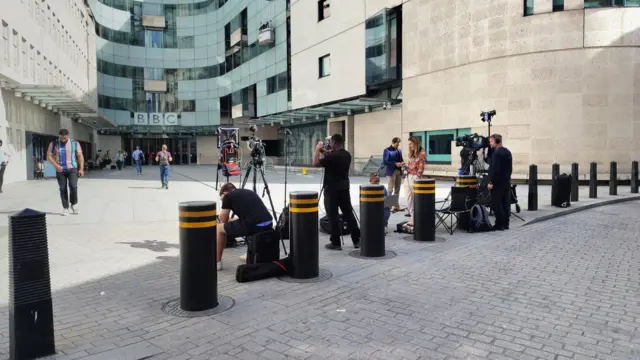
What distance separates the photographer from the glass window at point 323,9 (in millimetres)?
32531

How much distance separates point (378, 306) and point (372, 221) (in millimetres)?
2242

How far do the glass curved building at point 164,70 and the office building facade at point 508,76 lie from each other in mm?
28231

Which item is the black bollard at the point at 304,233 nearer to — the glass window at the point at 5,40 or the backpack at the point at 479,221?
A: the backpack at the point at 479,221

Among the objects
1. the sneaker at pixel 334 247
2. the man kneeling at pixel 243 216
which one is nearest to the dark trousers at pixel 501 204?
the sneaker at pixel 334 247

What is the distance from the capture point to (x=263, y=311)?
462cm

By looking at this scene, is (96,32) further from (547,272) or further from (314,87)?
(547,272)

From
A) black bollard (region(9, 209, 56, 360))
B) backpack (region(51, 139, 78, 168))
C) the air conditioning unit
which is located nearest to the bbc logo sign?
the air conditioning unit

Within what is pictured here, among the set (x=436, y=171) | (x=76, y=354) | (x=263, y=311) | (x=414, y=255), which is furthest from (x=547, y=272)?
(x=436, y=171)

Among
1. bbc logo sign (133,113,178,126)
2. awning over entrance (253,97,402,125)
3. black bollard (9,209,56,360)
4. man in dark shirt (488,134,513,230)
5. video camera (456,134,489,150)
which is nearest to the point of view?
black bollard (9,209,56,360)

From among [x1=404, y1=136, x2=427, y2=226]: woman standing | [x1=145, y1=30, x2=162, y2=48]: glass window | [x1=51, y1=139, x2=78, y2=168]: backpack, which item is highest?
[x1=145, y1=30, x2=162, y2=48]: glass window

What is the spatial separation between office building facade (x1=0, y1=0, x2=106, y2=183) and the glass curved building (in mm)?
16859

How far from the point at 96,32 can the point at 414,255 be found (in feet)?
188

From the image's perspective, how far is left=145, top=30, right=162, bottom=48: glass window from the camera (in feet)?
189

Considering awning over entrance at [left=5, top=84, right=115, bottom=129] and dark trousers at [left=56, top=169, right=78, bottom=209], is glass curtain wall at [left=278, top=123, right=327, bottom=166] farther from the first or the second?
dark trousers at [left=56, top=169, right=78, bottom=209]
